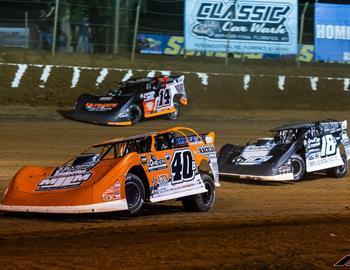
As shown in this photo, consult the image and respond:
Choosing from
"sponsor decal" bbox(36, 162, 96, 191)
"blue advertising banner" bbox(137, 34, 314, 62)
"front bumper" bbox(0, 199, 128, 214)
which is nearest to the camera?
"front bumper" bbox(0, 199, 128, 214)

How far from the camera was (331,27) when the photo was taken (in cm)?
2639

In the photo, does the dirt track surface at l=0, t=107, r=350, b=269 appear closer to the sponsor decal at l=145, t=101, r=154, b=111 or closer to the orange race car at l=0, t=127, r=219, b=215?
the orange race car at l=0, t=127, r=219, b=215

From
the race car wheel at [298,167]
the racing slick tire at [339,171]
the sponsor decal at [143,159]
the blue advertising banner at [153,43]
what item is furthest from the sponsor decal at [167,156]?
the blue advertising banner at [153,43]

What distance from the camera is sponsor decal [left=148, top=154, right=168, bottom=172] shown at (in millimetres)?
9203

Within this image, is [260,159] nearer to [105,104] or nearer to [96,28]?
[105,104]

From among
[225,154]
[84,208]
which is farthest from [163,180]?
[225,154]

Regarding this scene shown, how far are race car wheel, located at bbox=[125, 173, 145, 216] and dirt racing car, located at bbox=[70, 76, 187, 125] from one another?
9994mm

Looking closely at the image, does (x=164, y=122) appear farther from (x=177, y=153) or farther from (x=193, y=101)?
(x=177, y=153)

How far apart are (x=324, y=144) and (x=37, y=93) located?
434 inches

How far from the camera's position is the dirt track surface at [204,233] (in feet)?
19.7

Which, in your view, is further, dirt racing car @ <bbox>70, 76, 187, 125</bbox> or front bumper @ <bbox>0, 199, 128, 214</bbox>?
dirt racing car @ <bbox>70, 76, 187, 125</bbox>

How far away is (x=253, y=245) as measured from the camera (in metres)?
6.74

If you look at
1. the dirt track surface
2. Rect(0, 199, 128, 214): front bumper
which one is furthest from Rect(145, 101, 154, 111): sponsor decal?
Rect(0, 199, 128, 214): front bumper

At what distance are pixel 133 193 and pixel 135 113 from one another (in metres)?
10.6
